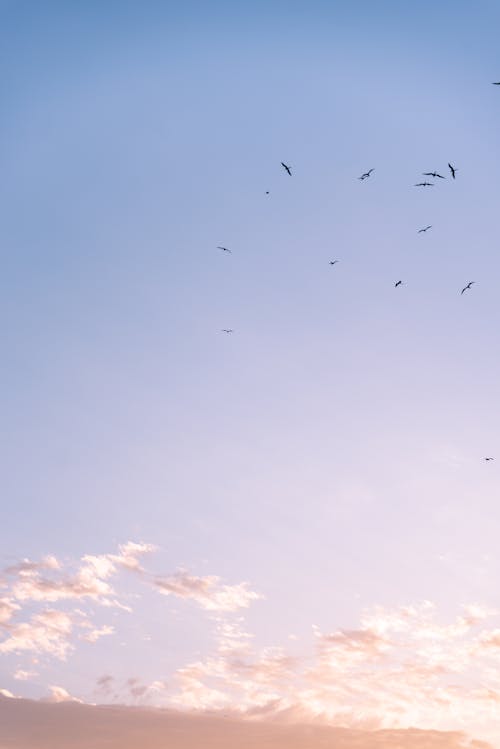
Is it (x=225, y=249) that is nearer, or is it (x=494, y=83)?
(x=494, y=83)

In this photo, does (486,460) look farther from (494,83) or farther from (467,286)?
(494,83)

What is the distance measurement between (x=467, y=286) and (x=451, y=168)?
1624 centimetres

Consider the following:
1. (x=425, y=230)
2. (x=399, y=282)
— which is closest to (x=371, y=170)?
(x=425, y=230)

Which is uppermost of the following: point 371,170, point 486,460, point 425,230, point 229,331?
point 371,170

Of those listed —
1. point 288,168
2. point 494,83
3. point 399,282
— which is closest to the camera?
point 494,83

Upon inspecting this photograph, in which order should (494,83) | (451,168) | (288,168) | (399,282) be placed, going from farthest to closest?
(399,282), (288,168), (451,168), (494,83)

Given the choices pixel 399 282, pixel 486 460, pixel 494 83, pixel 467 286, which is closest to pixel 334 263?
pixel 399 282

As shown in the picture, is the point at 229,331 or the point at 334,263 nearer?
the point at 334,263

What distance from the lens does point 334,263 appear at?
92.9 m

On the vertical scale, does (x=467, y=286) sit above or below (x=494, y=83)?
below

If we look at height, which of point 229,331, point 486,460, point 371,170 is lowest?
point 486,460

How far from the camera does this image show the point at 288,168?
A: 292ft

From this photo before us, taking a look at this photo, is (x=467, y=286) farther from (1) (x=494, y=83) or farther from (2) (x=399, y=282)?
(1) (x=494, y=83)

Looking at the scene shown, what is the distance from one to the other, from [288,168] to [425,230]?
19.2 m
